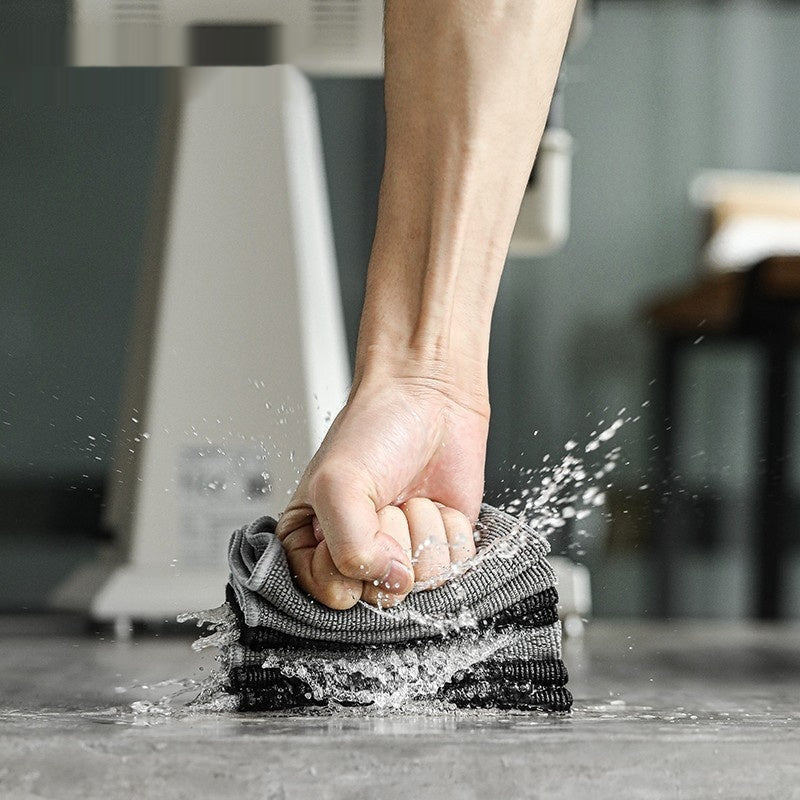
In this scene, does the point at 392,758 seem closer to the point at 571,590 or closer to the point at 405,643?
the point at 405,643

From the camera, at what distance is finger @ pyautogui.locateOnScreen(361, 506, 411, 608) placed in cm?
49

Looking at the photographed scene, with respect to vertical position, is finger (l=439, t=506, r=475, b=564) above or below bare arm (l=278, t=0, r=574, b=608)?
below

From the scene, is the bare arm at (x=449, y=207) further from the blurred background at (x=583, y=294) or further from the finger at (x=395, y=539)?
the blurred background at (x=583, y=294)

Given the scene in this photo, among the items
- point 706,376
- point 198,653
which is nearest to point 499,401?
point 706,376

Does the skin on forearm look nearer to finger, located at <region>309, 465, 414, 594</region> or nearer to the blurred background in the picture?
finger, located at <region>309, 465, 414, 594</region>

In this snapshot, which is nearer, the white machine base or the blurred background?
the white machine base

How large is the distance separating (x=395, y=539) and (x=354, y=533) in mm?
45

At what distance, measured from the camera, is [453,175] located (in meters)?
0.61

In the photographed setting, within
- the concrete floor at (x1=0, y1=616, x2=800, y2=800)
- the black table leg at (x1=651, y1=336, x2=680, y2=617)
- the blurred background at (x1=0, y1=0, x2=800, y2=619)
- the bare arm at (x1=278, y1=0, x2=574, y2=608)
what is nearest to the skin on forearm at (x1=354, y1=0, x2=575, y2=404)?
the bare arm at (x1=278, y1=0, x2=574, y2=608)

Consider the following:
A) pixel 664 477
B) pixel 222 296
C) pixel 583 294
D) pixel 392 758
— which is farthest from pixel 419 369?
pixel 664 477

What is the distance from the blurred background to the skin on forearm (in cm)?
110

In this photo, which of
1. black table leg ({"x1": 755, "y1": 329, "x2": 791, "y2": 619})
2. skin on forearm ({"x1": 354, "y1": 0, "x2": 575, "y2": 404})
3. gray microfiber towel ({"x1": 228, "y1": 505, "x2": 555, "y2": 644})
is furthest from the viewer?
black table leg ({"x1": 755, "y1": 329, "x2": 791, "y2": 619})

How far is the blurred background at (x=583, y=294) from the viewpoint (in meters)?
1.72

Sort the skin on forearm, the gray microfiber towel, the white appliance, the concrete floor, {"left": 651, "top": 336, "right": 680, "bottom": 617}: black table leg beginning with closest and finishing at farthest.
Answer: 1. the concrete floor
2. the gray microfiber towel
3. the skin on forearm
4. the white appliance
5. {"left": 651, "top": 336, "right": 680, "bottom": 617}: black table leg
